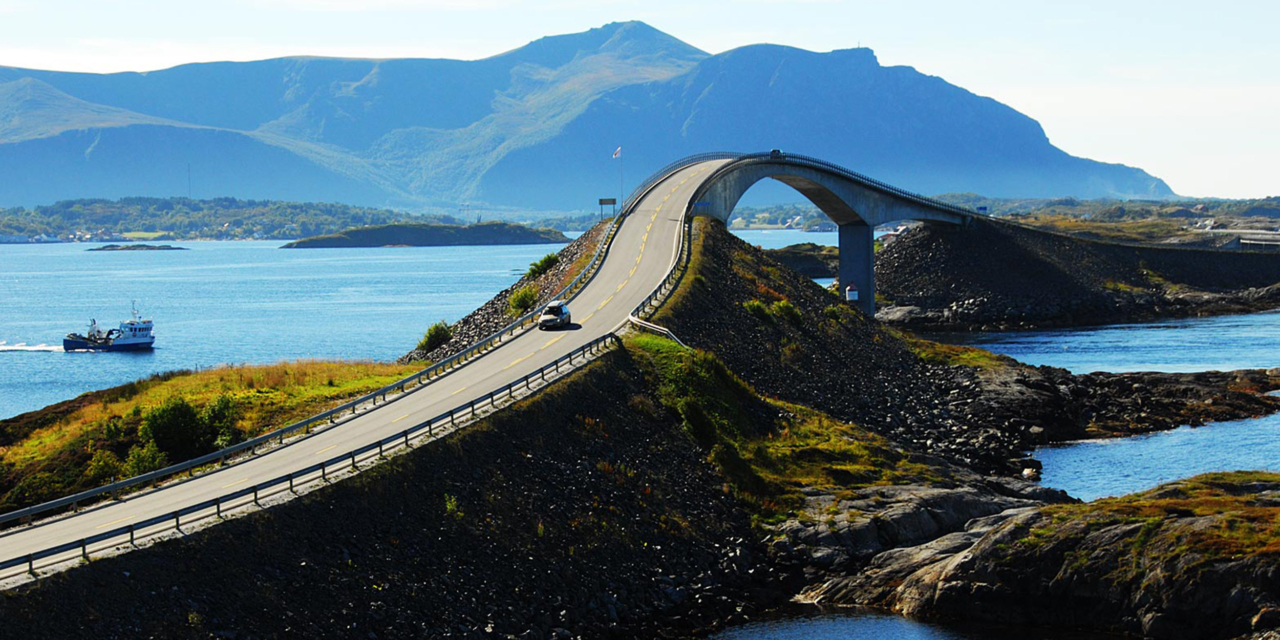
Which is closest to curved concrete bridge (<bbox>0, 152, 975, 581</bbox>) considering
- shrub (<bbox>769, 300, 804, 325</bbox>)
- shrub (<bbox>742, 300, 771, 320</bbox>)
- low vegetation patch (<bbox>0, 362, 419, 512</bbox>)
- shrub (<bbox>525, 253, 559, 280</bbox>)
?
low vegetation patch (<bbox>0, 362, 419, 512</bbox>)

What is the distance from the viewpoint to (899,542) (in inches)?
1961

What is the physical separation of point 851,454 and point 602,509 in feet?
52.2

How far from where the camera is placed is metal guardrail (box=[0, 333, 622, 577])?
34812 mm

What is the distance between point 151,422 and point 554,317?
2789 cm

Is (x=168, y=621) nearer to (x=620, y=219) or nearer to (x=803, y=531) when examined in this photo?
(x=803, y=531)

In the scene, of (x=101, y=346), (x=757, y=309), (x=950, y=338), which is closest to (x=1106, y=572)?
(x=757, y=309)

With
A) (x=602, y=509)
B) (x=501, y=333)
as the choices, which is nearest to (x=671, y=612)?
(x=602, y=509)

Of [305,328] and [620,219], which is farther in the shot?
[305,328]

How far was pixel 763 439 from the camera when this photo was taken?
61.2 metres

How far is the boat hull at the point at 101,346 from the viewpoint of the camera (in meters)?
144

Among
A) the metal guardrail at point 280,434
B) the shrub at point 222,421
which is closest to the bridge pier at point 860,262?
the metal guardrail at point 280,434

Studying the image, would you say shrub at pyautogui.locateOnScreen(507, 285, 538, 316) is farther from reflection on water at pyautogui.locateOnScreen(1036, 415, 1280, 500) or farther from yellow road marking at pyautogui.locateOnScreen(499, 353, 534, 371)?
reflection on water at pyautogui.locateOnScreen(1036, 415, 1280, 500)

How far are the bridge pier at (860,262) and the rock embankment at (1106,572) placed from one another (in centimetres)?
9807

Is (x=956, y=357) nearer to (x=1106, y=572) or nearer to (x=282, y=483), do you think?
(x=1106, y=572)
